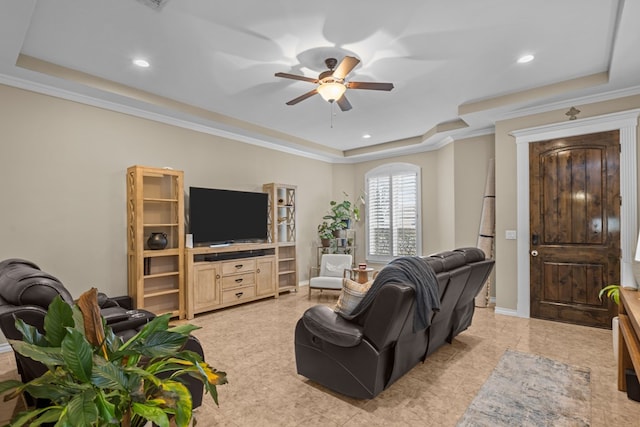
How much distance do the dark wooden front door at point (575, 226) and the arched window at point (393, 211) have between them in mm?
2469

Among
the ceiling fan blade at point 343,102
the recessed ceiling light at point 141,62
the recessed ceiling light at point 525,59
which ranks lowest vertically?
the ceiling fan blade at point 343,102

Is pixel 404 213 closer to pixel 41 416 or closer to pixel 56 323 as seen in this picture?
pixel 56 323

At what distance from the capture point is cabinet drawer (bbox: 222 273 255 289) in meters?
4.99

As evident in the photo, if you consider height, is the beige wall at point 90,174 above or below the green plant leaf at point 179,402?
above

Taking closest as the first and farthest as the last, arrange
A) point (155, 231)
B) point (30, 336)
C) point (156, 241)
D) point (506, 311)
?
1. point (30, 336)
2. point (156, 241)
3. point (155, 231)
4. point (506, 311)

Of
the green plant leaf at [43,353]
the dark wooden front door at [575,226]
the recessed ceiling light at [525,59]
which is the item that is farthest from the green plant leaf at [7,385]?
the dark wooden front door at [575,226]

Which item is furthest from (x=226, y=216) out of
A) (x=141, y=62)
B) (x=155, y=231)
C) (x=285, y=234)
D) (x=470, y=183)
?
(x=470, y=183)

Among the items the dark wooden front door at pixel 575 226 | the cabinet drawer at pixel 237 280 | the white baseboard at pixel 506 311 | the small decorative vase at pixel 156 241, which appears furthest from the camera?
the cabinet drawer at pixel 237 280

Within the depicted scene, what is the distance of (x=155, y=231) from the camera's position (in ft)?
14.9

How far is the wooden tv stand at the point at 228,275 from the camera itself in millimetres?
4613

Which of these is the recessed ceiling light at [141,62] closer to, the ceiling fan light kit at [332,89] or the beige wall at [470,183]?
the ceiling fan light kit at [332,89]

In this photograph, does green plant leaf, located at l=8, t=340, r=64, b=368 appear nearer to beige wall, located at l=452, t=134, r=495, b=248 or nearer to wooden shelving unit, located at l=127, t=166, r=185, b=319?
wooden shelving unit, located at l=127, t=166, r=185, b=319

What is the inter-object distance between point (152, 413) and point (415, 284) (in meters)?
1.82

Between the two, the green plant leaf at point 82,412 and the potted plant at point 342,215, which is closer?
the green plant leaf at point 82,412
